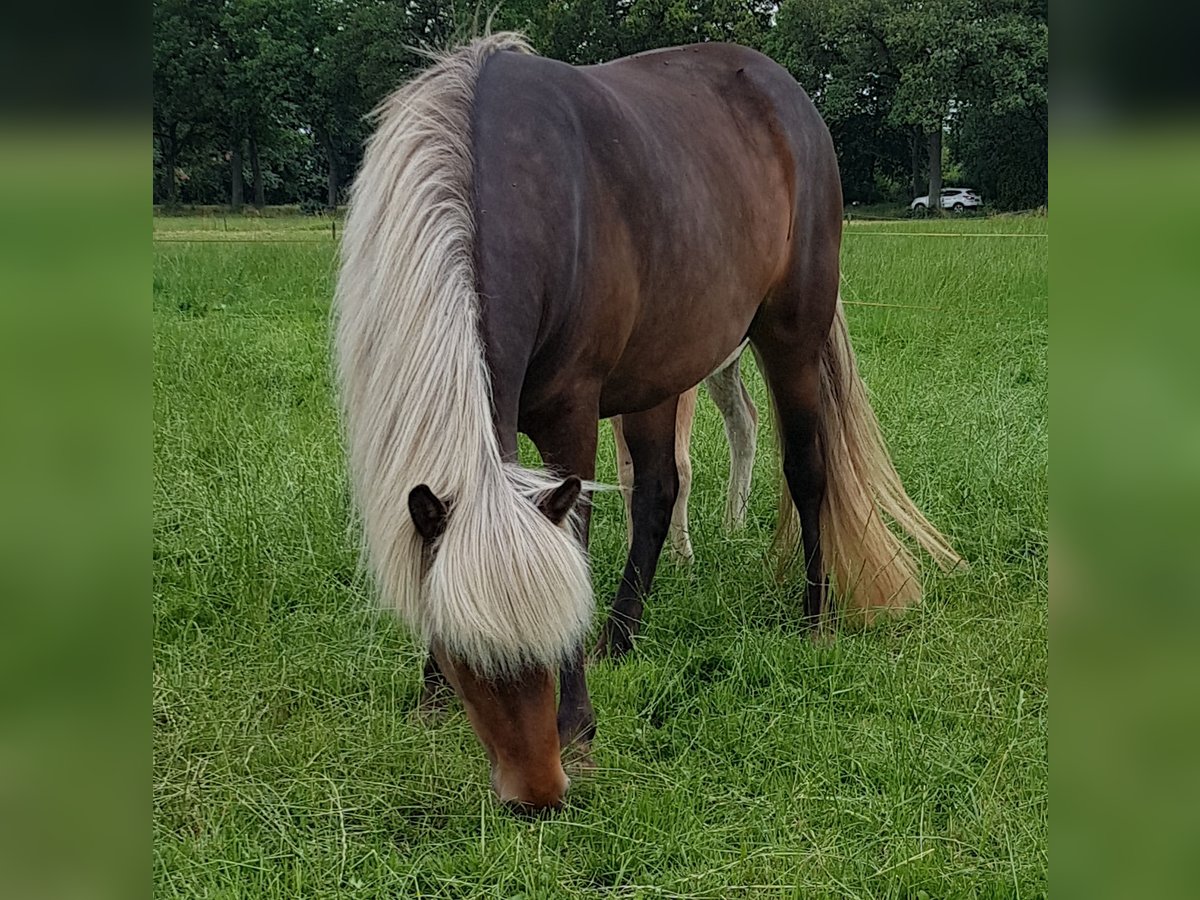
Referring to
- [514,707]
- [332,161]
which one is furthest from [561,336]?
[332,161]

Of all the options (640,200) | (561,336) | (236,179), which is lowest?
(561,336)

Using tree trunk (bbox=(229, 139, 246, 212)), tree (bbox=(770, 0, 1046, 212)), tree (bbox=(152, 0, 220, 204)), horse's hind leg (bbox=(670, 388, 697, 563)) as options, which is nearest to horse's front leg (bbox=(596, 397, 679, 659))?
horse's hind leg (bbox=(670, 388, 697, 563))

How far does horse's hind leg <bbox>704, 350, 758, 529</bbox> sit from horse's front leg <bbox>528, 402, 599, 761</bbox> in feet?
6.38

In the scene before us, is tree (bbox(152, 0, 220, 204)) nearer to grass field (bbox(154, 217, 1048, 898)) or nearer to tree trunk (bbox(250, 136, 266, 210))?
tree trunk (bbox(250, 136, 266, 210))

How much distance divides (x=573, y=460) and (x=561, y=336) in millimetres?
354

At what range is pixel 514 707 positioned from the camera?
6.53 feet

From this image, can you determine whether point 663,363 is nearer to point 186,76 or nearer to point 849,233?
point 186,76

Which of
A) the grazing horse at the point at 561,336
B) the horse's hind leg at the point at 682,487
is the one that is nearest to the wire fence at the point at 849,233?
the horse's hind leg at the point at 682,487

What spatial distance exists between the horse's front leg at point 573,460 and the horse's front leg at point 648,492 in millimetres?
804

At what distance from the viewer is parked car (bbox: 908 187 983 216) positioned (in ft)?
50.2

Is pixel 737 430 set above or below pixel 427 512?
below

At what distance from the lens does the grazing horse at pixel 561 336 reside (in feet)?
6.37
